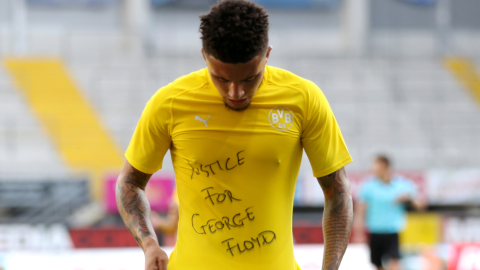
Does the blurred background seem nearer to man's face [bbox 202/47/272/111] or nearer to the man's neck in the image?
the man's neck

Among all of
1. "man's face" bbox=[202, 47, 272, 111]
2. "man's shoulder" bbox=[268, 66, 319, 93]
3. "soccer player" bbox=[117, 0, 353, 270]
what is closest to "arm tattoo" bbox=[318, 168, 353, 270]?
"soccer player" bbox=[117, 0, 353, 270]

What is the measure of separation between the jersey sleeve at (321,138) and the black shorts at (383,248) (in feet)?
18.9

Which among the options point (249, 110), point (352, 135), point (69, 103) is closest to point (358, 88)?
point (352, 135)

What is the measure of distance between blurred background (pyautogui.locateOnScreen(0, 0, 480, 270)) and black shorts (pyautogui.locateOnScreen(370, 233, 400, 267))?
393 mm

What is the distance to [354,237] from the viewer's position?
29.0ft

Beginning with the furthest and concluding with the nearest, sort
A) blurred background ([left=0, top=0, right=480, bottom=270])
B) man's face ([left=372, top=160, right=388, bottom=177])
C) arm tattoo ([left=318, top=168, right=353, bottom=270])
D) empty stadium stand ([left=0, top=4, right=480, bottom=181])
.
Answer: empty stadium stand ([left=0, top=4, right=480, bottom=181]) < blurred background ([left=0, top=0, right=480, bottom=270]) < man's face ([left=372, top=160, right=388, bottom=177]) < arm tattoo ([left=318, top=168, right=353, bottom=270])

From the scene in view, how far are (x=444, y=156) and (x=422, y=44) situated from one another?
5.43m

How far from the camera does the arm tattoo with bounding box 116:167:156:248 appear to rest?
1946 mm

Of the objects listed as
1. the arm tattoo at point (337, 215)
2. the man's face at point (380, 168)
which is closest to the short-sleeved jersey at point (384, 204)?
the man's face at point (380, 168)

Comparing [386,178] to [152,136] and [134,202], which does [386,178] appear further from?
[152,136]

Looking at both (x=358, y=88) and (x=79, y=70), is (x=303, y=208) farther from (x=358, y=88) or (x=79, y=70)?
(x=79, y=70)

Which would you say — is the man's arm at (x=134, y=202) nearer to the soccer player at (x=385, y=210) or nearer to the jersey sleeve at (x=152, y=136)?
the jersey sleeve at (x=152, y=136)

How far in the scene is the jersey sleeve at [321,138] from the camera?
183 centimetres

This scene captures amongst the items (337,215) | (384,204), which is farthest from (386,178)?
(337,215)
